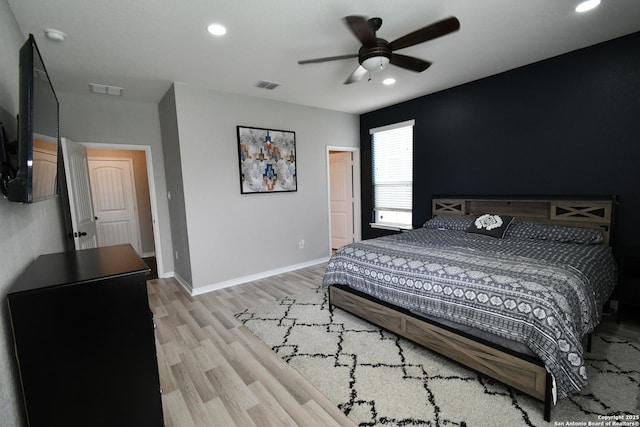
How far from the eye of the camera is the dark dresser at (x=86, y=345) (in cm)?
111

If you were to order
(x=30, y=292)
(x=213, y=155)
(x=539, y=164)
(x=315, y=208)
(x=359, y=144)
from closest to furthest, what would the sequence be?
(x=30, y=292) < (x=539, y=164) < (x=213, y=155) < (x=315, y=208) < (x=359, y=144)

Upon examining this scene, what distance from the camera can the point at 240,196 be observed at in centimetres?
401

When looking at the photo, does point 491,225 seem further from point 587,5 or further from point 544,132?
point 587,5

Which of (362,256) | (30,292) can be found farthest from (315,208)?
(30,292)

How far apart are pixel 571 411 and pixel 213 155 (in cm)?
407

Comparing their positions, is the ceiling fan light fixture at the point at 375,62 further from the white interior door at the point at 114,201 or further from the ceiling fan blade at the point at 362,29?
the white interior door at the point at 114,201

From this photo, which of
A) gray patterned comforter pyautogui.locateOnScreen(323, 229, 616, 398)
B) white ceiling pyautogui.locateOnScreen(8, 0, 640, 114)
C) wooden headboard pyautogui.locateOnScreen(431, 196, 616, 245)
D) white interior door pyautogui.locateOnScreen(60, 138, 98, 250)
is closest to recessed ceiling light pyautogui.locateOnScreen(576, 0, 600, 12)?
white ceiling pyautogui.locateOnScreen(8, 0, 640, 114)

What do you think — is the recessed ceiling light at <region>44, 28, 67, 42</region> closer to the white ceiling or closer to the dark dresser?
the white ceiling

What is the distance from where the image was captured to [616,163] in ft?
9.30

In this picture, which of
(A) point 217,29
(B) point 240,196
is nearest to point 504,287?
(A) point 217,29

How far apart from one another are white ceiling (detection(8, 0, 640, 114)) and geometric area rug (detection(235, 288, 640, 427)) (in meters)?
2.68

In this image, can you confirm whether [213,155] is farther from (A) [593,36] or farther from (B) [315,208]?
(A) [593,36]

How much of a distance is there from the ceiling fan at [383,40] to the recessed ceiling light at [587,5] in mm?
1140

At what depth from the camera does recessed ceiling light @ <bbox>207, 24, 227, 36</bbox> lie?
2219 mm
